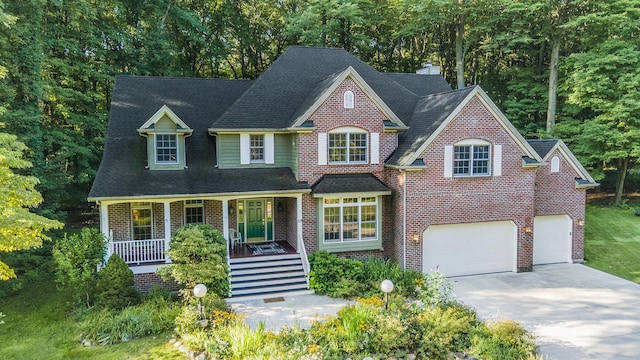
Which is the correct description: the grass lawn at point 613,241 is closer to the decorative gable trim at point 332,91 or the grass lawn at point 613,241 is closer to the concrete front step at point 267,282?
the decorative gable trim at point 332,91

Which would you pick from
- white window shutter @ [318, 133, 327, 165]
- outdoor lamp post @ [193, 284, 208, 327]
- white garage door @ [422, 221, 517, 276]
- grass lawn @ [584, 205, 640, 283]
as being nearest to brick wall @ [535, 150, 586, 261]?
grass lawn @ [584, 205, 640, 283]

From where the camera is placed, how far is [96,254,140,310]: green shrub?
41.0ft

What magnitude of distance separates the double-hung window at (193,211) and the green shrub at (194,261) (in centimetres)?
310

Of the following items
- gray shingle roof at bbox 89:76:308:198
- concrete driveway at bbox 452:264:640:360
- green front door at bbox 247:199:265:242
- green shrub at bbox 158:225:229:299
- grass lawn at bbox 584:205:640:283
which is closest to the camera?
concrete driveway at bbox 452:264:640:360

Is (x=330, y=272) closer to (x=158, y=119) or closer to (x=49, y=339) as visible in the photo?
(x=49, y=339)

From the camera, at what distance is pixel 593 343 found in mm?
10719

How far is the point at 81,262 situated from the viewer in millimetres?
13180

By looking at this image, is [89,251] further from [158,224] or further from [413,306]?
[413,306]

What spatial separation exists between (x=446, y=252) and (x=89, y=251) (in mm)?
12508

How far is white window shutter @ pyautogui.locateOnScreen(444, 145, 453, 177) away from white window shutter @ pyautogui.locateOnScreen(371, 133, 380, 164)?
260cm

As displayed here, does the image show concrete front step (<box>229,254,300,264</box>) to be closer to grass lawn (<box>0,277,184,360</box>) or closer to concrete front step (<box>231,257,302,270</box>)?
concrete front step (<box>231,257,302,270</box>)

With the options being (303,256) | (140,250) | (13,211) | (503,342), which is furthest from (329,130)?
(13,211)

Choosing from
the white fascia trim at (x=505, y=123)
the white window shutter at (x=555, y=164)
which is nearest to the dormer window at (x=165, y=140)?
the white fascia trim at (x=505, y=123)

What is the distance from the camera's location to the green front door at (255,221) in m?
17.6
